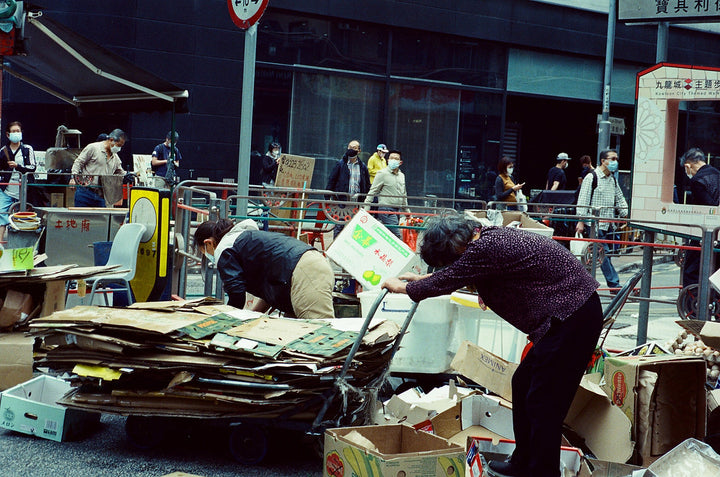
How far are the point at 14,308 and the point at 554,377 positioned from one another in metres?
4.01


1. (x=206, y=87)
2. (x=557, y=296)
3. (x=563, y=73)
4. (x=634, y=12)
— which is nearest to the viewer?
(x=557, y=296)

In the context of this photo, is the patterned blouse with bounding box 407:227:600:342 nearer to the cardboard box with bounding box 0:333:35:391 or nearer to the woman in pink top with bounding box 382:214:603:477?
the woman in pink top with bounding box 382:214:603:477

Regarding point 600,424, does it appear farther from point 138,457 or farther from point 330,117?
point 330,117

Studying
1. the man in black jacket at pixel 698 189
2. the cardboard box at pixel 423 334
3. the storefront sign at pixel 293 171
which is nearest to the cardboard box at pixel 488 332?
the cardboard box at pixel 423 334

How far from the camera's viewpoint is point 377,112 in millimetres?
19984

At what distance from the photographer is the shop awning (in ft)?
28.9

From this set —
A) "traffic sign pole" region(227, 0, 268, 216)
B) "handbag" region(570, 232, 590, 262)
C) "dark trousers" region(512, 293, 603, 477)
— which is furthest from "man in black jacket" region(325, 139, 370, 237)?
"dark trousers" region(512, 293, 603, 477)

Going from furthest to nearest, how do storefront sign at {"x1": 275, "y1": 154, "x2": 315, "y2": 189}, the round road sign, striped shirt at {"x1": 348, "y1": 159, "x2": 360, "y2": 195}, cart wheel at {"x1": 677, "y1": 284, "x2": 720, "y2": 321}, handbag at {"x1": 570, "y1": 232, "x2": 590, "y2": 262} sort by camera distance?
striped shirt at {"x1": 348, "y1": 159, "x2": 360, "y2": 195} → storefront sign at {"x1": 275, "y1": 154, "x2": 315, "y2": 189} → handbag at {"x1": 570, "y1": 232, "x2": 590, "y2": 262} → cart wheel at {"x1": 677, "y1": 284, "x2": 720, "y2": 321} → the round road sign

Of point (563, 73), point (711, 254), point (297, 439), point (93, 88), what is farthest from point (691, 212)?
point (563, 73)

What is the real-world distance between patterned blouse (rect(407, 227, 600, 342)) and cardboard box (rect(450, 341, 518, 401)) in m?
1.07

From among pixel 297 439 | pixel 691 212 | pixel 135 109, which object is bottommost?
pixel 297 439

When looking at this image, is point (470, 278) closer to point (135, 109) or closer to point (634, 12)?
point (634, 12)

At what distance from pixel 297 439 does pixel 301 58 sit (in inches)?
560

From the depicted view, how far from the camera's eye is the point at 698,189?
877 centimetres
